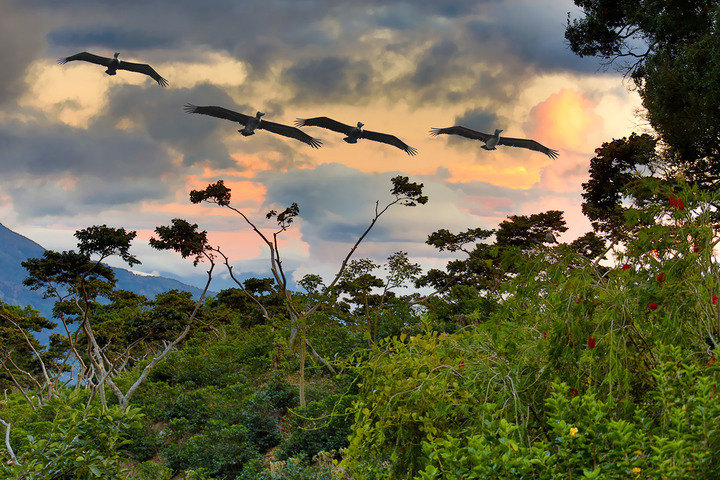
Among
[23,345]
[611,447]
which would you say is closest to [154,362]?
[611,447]

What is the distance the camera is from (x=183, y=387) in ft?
47.9

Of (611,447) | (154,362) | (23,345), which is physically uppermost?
(611,447)

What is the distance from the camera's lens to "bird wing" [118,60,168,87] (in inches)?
680

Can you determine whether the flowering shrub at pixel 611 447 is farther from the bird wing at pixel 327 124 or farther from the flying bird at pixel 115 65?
the flying bird at pixel 115 65

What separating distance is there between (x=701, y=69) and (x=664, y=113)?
56.1 inches

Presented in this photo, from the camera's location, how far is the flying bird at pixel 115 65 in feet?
55.9

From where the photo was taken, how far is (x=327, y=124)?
51.8 feet

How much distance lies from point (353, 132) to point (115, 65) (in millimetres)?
7399

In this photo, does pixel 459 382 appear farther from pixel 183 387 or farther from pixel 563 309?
pixel 183 387

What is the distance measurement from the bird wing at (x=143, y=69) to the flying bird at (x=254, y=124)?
3.83 m

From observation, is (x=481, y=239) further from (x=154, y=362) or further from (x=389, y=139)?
(x=154, y=362)

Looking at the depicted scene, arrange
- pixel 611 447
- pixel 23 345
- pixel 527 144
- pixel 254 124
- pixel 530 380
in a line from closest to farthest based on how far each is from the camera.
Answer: pixel 611 447
pixel 530 380
pixel 254 124
pixel 527 144
pixel 23 345

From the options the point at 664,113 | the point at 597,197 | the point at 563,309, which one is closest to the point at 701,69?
the point at 664,113

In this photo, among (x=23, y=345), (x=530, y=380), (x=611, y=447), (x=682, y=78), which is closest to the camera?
(x=611, y=447)
